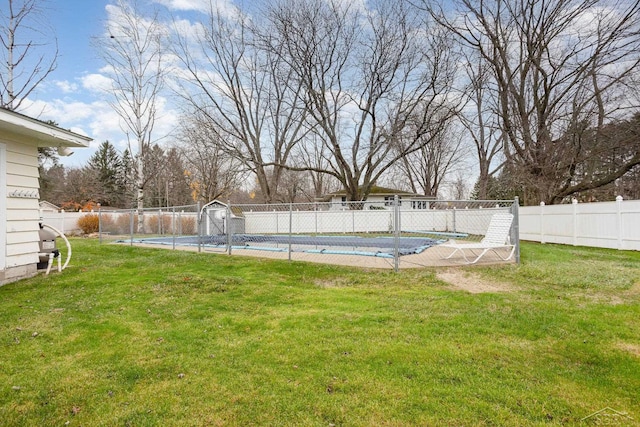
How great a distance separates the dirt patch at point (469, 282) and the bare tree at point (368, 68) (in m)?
10.2

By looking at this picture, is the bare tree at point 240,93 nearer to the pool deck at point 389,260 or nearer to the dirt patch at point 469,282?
the pool deck at point 389,260

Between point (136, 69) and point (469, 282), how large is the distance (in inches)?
756

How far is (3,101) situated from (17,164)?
24.7 ft

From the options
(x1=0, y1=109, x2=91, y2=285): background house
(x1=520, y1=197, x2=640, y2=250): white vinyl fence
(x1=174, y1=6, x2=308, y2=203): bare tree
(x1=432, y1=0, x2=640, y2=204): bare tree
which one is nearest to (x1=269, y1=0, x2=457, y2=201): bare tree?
(x1=174, y1=6, x2=308, y2=203): bare tree

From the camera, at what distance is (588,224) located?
10.5m

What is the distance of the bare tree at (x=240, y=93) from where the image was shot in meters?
17.5

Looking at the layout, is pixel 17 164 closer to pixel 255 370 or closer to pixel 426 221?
pixel 255 370

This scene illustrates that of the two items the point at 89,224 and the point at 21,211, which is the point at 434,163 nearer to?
the point at 89,224

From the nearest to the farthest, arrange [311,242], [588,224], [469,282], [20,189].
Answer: [20,189], [469,282], [588,224], [311,242]

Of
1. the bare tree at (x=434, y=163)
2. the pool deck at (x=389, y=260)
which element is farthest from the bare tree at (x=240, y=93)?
the bare tree at (x=434, y=163)

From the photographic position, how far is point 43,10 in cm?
1079

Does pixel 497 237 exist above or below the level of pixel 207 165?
below

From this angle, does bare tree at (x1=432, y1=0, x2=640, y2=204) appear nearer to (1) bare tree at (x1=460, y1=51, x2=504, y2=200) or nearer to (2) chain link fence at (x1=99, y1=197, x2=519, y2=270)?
(1) bare tree at (x1=460, y1=51, x2=504, y2=200)

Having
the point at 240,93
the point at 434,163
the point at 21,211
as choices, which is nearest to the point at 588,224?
the point at 21,211
